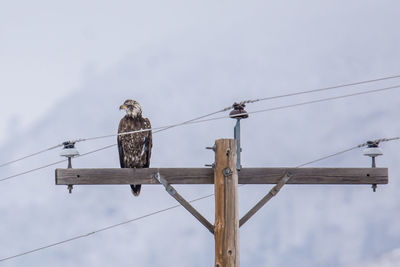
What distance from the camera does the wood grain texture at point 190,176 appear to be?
10.9 meters

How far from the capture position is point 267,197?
35.3 feet

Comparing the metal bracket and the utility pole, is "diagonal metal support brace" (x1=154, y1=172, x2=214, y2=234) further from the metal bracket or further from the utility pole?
the metal bracket

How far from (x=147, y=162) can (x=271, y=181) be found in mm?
3792

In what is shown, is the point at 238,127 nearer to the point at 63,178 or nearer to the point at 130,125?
the point at 63,178

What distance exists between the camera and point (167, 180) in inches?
Answer: 430

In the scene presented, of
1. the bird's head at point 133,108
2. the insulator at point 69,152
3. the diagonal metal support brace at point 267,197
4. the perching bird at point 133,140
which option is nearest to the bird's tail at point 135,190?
the perching bird at point 133,140

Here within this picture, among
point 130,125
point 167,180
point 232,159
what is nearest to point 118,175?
point 167,180

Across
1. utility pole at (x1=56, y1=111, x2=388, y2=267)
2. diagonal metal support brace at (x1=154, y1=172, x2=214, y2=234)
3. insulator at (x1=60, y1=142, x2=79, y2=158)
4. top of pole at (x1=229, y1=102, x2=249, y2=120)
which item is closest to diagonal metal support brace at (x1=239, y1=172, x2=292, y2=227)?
utility pole at (x1=56, y1=111, x2=388, y2=267)

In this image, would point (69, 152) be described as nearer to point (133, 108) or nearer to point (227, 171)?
point (227, 171)

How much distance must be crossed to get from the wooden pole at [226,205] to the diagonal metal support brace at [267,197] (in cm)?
26

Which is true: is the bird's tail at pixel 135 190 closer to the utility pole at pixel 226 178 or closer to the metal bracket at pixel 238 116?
the utility pole at pixel 226 178

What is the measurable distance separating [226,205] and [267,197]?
0.78m

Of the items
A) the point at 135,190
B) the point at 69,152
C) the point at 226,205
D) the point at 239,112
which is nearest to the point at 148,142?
the point at 135,190

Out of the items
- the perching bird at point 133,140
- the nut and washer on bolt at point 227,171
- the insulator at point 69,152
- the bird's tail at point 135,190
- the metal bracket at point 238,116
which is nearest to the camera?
the nut and washer on bolt at point 227,171
